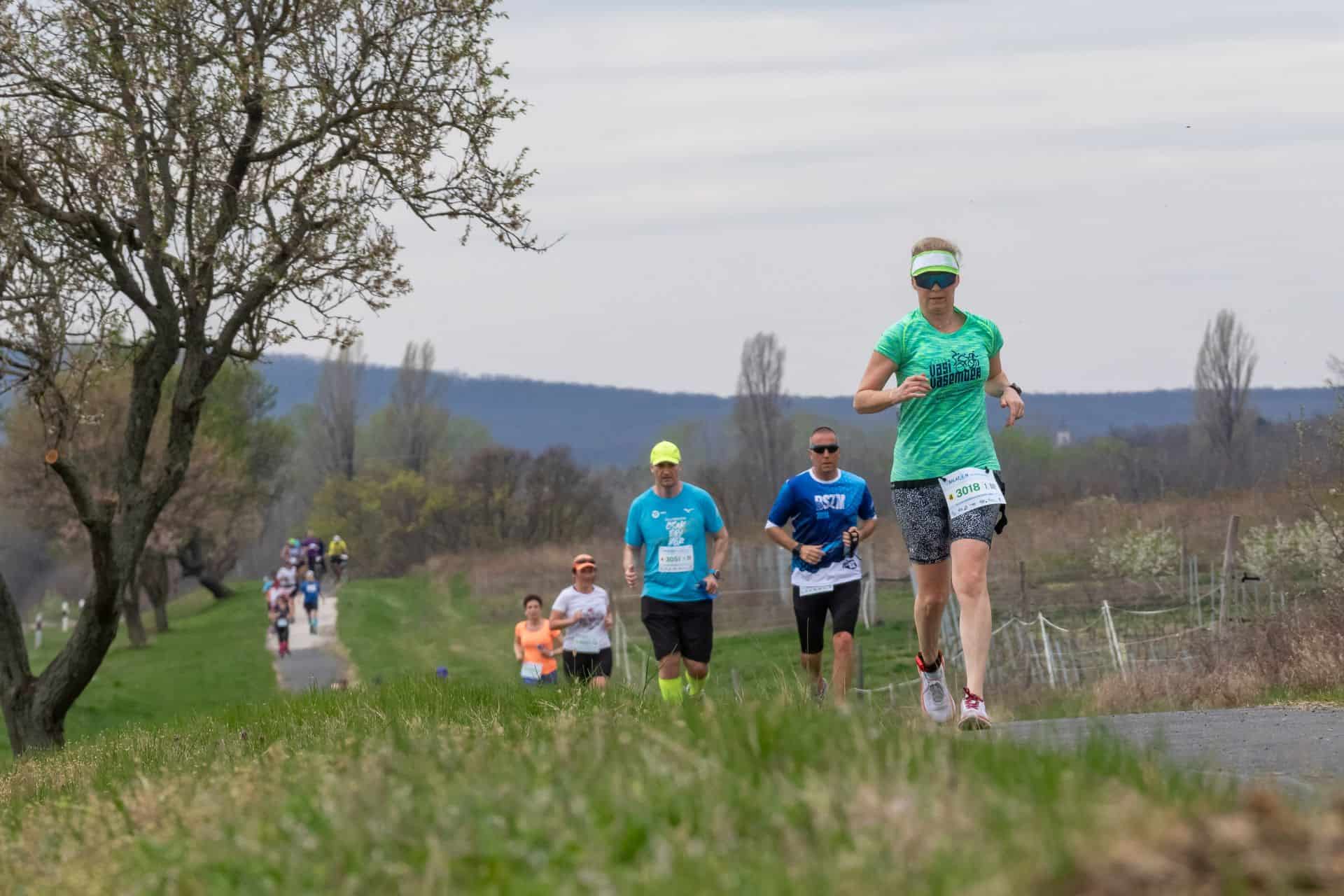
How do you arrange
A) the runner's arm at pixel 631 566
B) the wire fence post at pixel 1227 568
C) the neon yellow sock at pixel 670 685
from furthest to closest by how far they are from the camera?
1. the wire fence post at pixel 1227 568
2. the runner's arm at pixel 631 566
3. the neon yellow sock at pixel 670 685

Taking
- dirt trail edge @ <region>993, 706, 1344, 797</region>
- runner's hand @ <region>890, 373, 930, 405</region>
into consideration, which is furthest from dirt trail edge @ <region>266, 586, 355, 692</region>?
runner's hand @ <region>890, 373, 930, 405</region>

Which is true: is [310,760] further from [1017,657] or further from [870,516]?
[1017,657]

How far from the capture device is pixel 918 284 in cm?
873

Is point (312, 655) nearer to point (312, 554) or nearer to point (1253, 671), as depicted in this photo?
point (312, 554)

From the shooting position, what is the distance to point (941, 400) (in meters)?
8.72

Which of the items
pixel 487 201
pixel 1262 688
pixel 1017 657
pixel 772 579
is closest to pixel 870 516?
pixel 1262 688

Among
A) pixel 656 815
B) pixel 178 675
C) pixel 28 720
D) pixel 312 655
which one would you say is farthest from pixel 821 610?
pixel 312 655

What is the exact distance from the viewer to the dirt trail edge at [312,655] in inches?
1526

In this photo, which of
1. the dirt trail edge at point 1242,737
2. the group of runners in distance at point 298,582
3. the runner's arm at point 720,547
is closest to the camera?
the dirt trail edge at point 1242,737

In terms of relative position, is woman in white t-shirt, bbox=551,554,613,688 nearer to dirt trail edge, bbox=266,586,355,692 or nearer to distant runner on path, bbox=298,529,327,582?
dirt trail edge, bbox=266,586,355,692

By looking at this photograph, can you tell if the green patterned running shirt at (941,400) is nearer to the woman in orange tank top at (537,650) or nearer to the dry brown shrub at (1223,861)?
the dry brown shrub at (1223,861)

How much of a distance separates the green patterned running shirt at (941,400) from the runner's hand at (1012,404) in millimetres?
117

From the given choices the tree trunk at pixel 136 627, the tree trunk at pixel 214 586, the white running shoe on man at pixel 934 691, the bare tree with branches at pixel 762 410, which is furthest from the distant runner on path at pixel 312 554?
the white running shoe on man at pixel 934 691

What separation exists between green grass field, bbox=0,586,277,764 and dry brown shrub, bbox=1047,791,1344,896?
20371 millimetres
